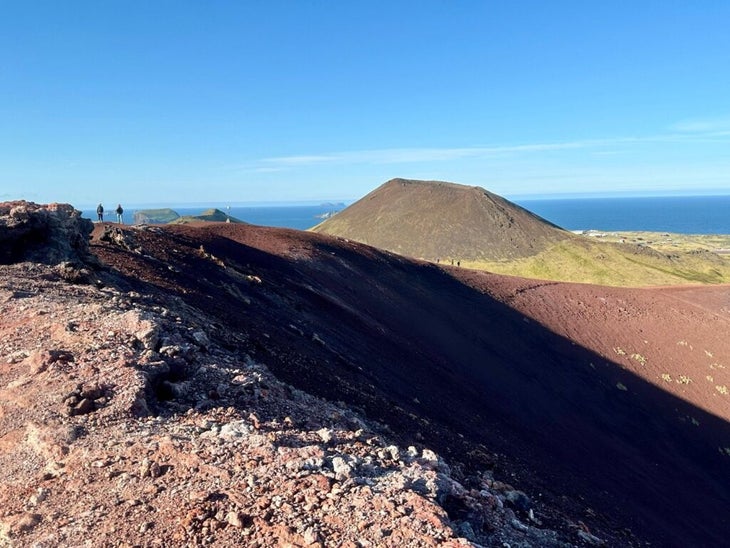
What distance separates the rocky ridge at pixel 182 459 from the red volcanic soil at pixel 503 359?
2.95 m

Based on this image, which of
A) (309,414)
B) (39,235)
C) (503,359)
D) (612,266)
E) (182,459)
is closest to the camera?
(182,459)

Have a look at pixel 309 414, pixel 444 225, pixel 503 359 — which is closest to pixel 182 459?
pixel 309 414

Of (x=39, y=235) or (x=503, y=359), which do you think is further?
(x=503, y=359)

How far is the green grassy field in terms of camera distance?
7344 centimetres

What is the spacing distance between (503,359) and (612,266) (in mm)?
56443

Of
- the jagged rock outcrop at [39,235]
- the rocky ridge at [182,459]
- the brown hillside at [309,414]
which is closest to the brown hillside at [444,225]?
the brown hillside at [309,414]

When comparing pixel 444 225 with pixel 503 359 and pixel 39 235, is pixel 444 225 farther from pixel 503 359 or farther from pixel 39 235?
pixel 39 235

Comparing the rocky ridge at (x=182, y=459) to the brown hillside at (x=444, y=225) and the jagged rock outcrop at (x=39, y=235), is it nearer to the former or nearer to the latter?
the jagged rock outcrop at (x=39, y=235)

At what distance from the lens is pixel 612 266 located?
7750 cm

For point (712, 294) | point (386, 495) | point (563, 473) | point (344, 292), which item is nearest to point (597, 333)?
point (712, 294)

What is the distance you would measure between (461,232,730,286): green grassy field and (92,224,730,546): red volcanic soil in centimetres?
2819

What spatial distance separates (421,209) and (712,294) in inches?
→ 2445

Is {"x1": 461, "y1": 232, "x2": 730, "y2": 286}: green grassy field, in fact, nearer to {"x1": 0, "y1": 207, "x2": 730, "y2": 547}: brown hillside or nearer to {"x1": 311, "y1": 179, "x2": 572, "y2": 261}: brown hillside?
{"x1": 311, "y1": 179, "x2": 572, "y2": 261}: brown hillside

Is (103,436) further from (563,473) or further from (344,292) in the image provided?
(344,292)
